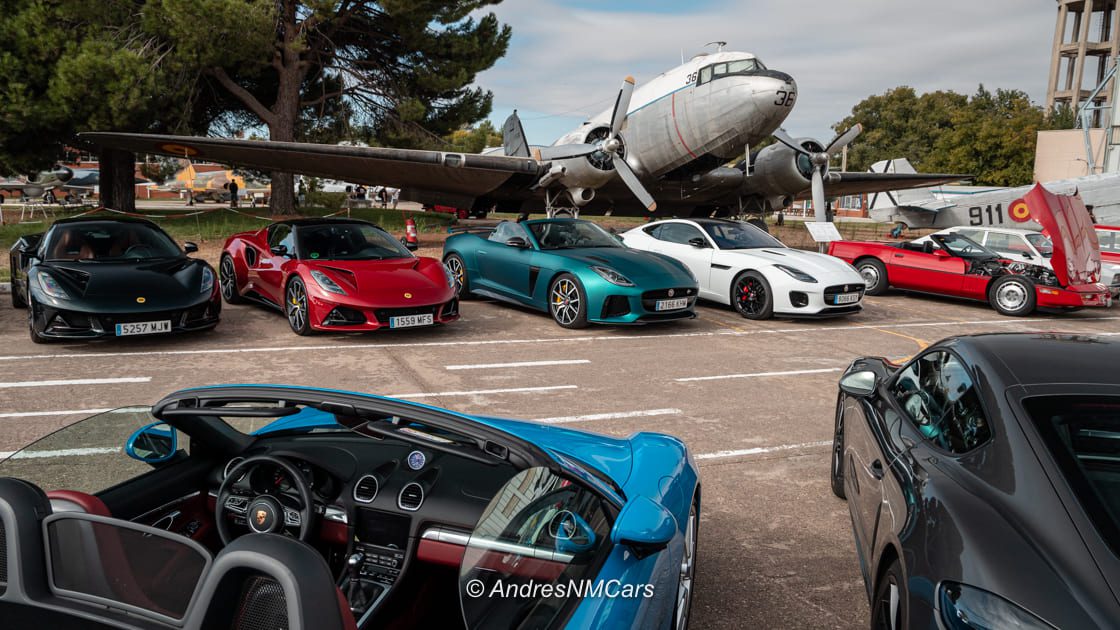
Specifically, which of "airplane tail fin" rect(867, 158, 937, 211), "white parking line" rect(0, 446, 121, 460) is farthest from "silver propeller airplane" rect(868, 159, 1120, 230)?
"white parking line" rect(0, 446, 121, 460)

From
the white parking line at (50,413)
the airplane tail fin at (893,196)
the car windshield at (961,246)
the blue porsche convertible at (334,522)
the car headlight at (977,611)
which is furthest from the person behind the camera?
the airplane tail fin at (893,196)

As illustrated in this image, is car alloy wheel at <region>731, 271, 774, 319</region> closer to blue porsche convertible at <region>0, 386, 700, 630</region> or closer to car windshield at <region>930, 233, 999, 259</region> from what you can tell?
car windshield at <region>930, 233, 999, 259</region>

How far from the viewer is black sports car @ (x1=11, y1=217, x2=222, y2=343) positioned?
7.23 meters

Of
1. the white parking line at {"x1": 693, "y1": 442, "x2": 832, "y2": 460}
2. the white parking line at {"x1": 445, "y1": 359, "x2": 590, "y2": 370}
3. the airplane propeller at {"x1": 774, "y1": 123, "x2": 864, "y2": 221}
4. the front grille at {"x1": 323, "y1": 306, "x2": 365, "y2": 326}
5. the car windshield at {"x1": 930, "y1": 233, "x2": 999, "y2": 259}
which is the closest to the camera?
the white parking line at {"x1": 693, "y1": 442, "x2": 832, "y2": 460}

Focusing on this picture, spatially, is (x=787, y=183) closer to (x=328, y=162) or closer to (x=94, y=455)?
(x=328, y=162)

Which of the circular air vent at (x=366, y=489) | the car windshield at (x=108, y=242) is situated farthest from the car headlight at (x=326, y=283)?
the circular air vent at (x=366, y=489)

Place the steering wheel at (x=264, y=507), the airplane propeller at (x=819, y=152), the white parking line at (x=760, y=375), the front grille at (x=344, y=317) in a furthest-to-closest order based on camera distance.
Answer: the airplane propeller at (x=819, y=152)
the front grille at (x=344, y=317)
the white parking line at (x=760, y=375)
the steering wheel at (x=264, y=507)

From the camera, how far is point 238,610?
1.45 meters

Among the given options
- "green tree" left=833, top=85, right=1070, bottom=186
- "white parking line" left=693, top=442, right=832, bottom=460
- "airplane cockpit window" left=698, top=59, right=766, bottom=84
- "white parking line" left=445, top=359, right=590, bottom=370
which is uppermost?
"green tree" left=833, top=85, right=1070, bottom=186

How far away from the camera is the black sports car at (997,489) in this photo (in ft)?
5.92

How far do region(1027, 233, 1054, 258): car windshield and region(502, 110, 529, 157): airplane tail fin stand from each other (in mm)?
11852

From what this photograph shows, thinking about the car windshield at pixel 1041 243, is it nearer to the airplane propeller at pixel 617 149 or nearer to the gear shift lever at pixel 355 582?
the airplane propeller at pixel 617 149

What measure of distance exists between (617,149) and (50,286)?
42.1 feet

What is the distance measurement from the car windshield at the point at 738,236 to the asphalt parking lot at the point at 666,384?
1200 millimetres
